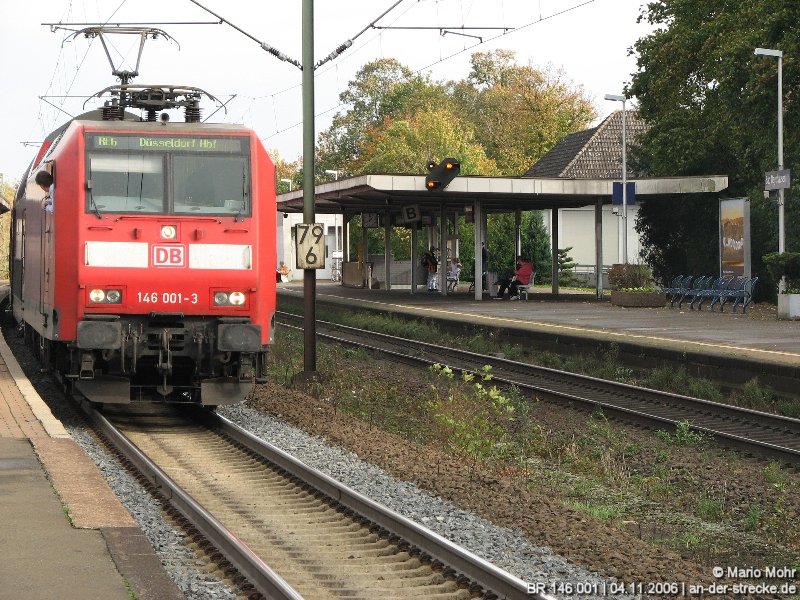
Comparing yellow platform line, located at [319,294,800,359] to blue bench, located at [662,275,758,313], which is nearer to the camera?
yellow platform line, located at [319,294,800,359]

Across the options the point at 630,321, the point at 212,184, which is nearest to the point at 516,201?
the point at 630,321

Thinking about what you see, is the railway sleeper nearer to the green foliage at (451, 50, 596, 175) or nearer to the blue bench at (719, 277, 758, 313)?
the blue bench at (719, 277, 758, 313)

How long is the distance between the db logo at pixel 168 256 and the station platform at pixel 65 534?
89.3 inches

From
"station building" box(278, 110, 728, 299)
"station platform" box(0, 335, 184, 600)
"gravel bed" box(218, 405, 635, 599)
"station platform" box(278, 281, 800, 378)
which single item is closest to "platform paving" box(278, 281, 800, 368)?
"station platform" box(278, 281, 800, 378)

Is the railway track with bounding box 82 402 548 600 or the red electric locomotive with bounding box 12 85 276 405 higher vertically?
the red electric locomotive with bounding box 12 85 276 405

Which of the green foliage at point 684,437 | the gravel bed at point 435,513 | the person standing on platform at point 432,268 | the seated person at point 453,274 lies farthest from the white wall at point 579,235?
the gravel bed at point 435,513

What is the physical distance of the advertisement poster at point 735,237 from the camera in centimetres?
3112

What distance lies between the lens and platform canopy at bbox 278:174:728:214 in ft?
110

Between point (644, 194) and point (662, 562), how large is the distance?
29.3 metres

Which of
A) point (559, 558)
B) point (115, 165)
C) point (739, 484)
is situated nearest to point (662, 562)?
point (559, 558)

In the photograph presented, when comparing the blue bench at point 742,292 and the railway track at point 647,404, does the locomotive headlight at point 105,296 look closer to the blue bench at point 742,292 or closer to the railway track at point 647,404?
the railway track at point 647,404

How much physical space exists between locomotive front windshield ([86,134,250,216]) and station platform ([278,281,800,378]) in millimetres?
7931

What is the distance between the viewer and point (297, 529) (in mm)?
8648

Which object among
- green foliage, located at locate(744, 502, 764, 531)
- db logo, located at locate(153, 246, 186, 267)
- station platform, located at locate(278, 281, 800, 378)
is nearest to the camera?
green foliage, located at locate(744, 502, 764, 531)
